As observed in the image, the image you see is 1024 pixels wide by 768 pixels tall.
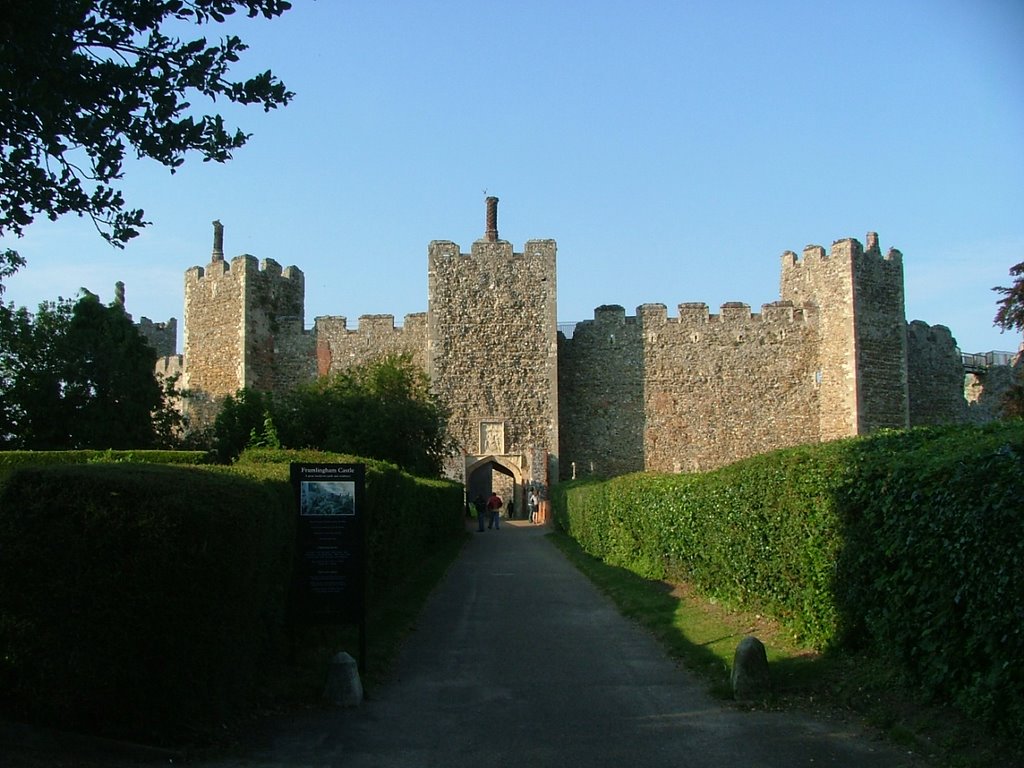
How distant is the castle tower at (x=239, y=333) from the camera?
3947cm

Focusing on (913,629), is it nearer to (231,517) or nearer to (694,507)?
(231,517)

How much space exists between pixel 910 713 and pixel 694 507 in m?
6.73

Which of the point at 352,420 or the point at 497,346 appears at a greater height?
the point at 497,346

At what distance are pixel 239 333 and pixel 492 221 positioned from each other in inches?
414

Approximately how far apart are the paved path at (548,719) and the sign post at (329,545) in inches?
33.3

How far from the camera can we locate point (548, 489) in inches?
1486

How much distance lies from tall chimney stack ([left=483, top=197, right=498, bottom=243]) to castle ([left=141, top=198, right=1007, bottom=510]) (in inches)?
A: 3.4

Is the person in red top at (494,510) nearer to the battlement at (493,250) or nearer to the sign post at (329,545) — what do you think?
the battlement at (493,250)

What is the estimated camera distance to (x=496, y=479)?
53500mm

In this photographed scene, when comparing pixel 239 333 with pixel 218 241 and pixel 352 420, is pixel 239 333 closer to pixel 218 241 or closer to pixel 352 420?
pixel 218 241

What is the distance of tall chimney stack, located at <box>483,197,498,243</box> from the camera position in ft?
130

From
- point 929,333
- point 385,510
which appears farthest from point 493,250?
point 385,510

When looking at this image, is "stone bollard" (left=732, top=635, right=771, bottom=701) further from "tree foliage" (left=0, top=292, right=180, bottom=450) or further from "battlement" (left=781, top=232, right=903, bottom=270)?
"battlement" (left=781, top=232, right=903, bottom=270)

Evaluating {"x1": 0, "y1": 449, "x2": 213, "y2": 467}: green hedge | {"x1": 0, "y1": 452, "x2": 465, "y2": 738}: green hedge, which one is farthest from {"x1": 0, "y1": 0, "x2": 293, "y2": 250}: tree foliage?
{"x1": 0, "y1": 449, "x2": 213, "y2": 467}: green hedge
